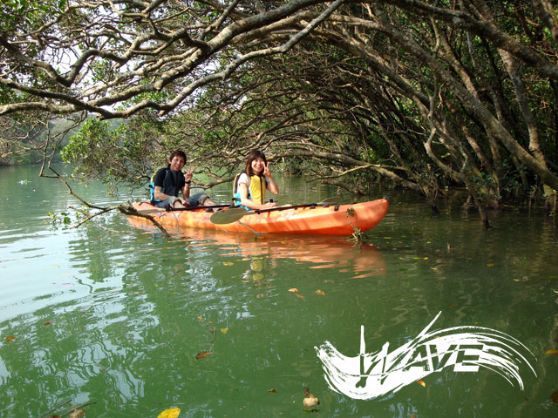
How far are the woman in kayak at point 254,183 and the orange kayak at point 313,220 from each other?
0.25m

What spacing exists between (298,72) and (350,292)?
22.2ft

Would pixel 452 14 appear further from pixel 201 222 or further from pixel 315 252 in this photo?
pixel 201 222

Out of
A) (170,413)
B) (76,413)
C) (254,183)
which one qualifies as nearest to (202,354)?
(170,413)

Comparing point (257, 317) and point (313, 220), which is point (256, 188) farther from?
point (257, 317)

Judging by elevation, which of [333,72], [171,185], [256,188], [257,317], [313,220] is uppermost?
[333,72]

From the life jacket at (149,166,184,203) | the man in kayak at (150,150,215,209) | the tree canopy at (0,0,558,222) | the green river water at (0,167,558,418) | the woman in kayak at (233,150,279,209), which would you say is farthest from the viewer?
the life jacket at (149,166,184,203)

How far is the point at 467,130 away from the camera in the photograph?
10.3 meters

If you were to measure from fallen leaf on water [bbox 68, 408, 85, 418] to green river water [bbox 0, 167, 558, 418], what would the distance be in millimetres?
46

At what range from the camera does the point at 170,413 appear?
296 cm

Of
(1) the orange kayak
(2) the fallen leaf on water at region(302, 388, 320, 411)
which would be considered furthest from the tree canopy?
(2) the fallen leaf on water at region(302, 388, 320, 411)

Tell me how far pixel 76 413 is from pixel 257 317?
1914mm

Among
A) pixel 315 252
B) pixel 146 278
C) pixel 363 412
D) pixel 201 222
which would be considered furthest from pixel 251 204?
pixel 363 412

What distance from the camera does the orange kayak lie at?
795cm

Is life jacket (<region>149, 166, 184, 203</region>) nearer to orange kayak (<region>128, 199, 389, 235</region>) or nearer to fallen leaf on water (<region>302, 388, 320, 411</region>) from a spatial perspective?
orange kayak (<region>128, 199, 389, 235</region>)
